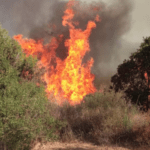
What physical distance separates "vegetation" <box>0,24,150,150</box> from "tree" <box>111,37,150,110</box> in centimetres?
7

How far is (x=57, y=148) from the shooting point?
8.58m

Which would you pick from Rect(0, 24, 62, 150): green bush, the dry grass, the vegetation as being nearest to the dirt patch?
the vegetation

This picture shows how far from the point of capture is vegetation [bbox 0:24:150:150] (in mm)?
7598

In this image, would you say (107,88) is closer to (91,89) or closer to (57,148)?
(91,89)

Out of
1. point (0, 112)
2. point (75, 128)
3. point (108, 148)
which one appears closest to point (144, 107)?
point (75, 128)

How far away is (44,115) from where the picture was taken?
9312 millimetres

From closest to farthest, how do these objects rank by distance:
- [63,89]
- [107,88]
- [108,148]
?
[108,148]
[107,88]
[63,89]

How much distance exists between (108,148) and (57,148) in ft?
Answer: 7.34

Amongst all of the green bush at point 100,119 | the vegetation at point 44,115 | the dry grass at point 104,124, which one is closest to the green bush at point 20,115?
Result: the vegetation at point 44,115

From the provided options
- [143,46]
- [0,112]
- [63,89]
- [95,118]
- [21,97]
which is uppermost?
[143,46]

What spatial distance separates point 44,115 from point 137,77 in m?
8.30

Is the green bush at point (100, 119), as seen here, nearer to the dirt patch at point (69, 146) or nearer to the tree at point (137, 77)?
the dirt patch at point (69, 146)

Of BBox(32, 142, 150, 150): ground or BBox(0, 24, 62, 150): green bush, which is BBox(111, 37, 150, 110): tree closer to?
BBox(32, 142, 150, 150): ground

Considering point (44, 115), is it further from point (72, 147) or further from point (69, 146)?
point (72, 147)
